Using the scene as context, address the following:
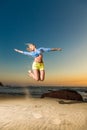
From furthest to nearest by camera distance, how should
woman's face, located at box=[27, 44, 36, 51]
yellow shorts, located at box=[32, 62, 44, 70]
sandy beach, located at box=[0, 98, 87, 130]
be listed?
yellow shorts, located at box=[32, 62, 44, 70], sandy beach, located at box=[0, 98, 87, 130], woman's face, located at box=[27, 44, 36, 51]

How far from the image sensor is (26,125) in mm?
14047

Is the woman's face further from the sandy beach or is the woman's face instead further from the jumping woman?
the sandy beach

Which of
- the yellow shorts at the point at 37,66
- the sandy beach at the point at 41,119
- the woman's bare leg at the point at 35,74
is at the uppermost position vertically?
the yellow shorts at the point at 37,66

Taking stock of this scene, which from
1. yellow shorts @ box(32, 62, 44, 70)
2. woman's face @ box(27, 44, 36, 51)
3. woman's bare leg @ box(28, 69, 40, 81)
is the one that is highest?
woman's face @ box(27, 44, 36, 51)

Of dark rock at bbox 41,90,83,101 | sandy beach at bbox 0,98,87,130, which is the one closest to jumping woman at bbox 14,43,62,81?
sandy beach at bbox 0,98,87,130

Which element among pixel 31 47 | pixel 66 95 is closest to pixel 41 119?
pixel 31 47

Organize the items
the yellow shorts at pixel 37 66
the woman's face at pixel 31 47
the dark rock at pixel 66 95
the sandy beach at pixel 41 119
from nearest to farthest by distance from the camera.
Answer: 1. the woman's face at pixel 31 47
2. the sandy beach at pixel 41 119
3. the yellow shorts at pixel 37 66
4. the dark rock at pixel 66 95

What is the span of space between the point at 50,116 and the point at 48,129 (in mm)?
2827

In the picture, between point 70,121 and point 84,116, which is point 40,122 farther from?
point 84,116

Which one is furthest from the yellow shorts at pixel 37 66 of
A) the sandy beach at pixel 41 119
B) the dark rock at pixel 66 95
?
the dark rock at pixel 66 95

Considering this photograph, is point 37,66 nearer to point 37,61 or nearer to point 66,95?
point 37,61

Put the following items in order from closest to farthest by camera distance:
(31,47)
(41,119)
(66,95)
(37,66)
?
(31,47) < (37,66) < (41,119) < (66,95)

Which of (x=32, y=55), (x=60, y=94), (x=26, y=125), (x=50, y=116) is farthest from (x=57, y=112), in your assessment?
(x=60, y=94)

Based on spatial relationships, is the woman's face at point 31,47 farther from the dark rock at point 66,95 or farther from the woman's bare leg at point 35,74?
the dark rock at point 66,95
